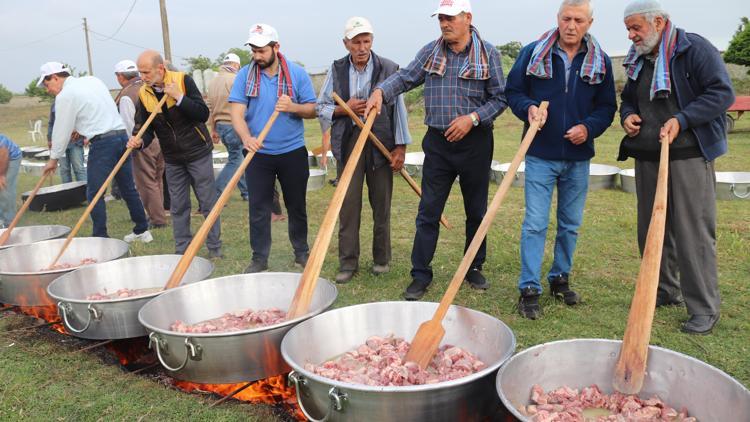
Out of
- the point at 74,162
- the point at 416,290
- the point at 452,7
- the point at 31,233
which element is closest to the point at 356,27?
the point at 452,7

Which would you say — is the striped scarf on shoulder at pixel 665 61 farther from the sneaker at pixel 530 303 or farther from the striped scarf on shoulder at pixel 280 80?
the striped scarf on shoulder at pixel 280 80

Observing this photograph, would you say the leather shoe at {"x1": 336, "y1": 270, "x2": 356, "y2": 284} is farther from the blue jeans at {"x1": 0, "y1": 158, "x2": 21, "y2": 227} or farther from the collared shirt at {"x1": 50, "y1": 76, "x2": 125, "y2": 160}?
the blue jeans at {"x1": 0, "y1": 158, "x2": 21, "y2": 227}

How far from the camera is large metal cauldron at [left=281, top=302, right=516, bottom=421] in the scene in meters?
2.26

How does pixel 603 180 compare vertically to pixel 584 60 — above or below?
below

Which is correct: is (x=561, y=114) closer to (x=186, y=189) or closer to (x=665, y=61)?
(x=665, y=61)

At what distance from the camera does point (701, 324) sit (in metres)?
3.52

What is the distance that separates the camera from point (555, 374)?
2686mm

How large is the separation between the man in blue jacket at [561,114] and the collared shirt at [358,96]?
1017 mm

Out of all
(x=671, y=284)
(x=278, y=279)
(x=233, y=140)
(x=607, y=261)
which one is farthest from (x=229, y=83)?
(x=671, y=284)

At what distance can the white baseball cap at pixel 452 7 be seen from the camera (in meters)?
3.74

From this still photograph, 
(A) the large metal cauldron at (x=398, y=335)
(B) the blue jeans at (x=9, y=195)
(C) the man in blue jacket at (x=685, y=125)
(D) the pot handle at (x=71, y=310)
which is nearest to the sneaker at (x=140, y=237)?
(B) the blue jeans at (x=9, y=195)

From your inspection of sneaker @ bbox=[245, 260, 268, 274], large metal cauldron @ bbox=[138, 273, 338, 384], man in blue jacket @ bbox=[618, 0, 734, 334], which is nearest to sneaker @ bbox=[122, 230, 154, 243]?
sneaker @ bbox=[245, 260, 268, 274]

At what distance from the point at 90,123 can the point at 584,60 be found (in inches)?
180

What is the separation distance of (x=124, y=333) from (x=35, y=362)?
68cm
